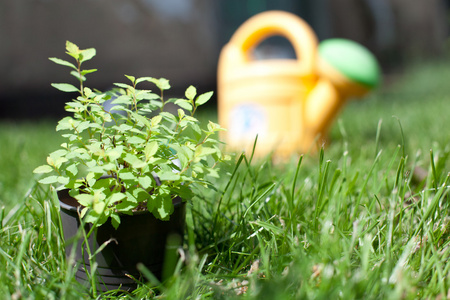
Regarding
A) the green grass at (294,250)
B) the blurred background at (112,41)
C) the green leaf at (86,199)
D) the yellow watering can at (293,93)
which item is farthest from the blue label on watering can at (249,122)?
the blurred background at (112,41)

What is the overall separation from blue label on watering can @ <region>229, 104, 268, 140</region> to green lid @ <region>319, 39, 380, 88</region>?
360 millimetres

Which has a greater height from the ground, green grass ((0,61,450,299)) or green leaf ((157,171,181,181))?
green leaf ((157,171,181,181))

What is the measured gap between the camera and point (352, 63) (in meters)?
1.81

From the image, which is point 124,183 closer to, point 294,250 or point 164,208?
point 164,208

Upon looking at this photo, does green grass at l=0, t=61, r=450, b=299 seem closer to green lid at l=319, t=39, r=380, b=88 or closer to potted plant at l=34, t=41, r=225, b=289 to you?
potted plant at l=34, t=41, r=225, b=289

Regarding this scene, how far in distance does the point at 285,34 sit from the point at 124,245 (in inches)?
60.7

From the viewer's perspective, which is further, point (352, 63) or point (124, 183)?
point (352, 63)

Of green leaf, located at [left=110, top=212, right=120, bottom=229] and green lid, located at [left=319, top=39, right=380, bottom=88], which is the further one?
green lid, located at [left=319, top=39, right=380, bottom=88]

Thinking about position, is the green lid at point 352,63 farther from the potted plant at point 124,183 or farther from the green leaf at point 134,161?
the green leaf at point 134,161

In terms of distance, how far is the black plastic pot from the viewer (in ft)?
2.41

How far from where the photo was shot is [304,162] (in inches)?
65.7

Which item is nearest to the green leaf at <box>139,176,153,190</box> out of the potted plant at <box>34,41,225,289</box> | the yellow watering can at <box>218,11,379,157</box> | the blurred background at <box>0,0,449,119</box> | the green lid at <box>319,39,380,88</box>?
the potted plant at <box>34,41,225,289</box>

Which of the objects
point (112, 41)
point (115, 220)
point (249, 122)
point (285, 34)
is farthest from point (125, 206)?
point (112, 41)

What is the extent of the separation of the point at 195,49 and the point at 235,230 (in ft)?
13.3
